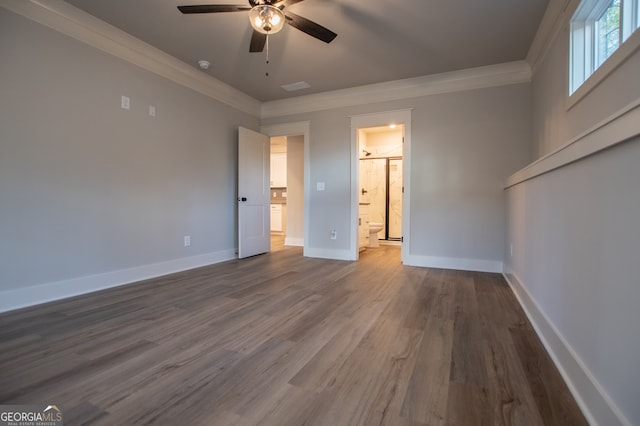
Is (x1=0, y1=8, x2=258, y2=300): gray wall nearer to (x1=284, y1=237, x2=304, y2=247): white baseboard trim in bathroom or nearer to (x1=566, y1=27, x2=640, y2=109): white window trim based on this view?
(x1=284, y1=237, x2=304, y2=247): white baseboard trim in bathroom

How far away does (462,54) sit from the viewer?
3.30m

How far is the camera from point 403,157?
4098mm

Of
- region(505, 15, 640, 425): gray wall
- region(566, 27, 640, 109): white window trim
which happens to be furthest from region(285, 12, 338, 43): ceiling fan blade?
region(505, 15, 640, 425): gray wall

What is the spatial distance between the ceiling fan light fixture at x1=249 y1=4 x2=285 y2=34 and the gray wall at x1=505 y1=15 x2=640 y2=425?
2.09 meters

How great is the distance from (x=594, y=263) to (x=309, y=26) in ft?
7.46

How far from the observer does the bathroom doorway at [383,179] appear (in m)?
6.18

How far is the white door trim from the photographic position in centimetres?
406

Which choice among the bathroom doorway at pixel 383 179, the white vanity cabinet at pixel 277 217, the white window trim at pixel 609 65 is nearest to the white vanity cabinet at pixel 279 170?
the white vanity cabinet at pixel 277 217

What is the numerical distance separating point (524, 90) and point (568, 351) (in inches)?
130

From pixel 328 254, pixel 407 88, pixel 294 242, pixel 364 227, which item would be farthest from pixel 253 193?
pixel 407 88

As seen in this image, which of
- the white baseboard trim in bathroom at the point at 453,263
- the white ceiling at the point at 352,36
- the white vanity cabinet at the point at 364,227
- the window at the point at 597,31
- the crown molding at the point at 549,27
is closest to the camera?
the window at the point at 597,31

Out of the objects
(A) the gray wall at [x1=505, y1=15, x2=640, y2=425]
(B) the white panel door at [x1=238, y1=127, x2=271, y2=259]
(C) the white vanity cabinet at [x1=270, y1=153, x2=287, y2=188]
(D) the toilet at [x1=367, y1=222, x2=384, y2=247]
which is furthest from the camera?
(C) the white vanity cabinet at [x1=270, y1=153, x2=287, y2=188]

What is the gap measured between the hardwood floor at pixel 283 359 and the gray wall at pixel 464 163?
1.10 meters

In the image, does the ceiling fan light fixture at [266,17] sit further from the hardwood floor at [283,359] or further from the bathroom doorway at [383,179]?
the bathroom doorway at [383,179]
